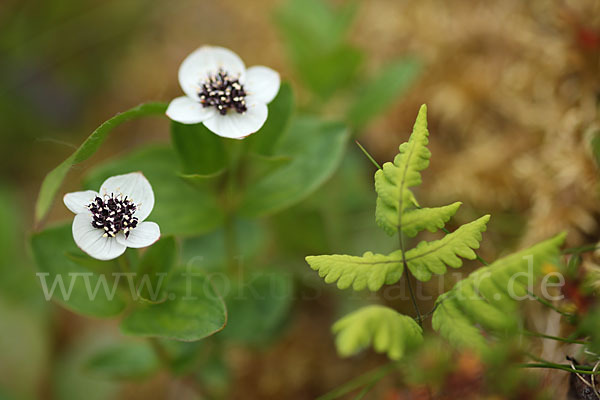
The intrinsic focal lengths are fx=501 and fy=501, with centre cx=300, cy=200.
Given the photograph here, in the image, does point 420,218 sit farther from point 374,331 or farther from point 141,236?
point 141,236

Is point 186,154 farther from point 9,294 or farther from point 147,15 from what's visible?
point 147,15

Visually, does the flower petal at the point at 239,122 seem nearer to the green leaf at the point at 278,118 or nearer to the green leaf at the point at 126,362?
the green leaf at the point at 278,118

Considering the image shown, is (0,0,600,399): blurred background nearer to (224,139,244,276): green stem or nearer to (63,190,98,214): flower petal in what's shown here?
(224,139,244,276): green stem

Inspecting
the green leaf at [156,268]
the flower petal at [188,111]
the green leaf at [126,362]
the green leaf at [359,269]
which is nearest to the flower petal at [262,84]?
the flower petal at [188,111]

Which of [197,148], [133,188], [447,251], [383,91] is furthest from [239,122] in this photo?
[383,91]

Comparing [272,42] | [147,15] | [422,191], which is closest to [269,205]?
[422,191]

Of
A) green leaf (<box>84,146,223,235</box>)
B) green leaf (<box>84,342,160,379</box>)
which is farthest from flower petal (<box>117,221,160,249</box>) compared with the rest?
green leaf (<box>84,342,160,379</box>)

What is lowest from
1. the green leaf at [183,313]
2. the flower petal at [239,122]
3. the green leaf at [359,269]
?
the green leaf at [359,269]
